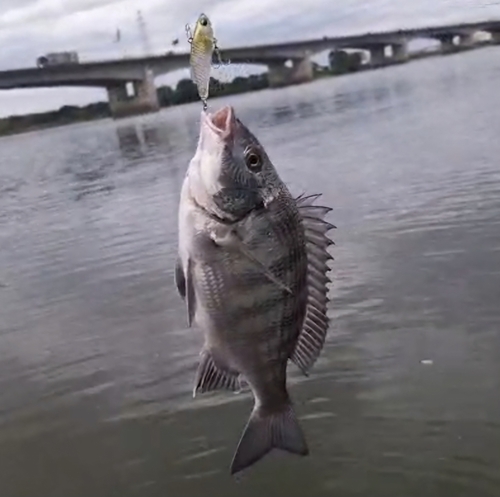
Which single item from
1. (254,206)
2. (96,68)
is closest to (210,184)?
(254,206)

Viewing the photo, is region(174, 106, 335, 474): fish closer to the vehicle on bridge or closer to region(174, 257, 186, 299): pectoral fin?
region(174, 257, 186, 299): pectoral fin

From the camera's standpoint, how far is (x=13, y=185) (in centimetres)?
3547

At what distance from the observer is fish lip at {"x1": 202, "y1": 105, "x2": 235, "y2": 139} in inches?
124

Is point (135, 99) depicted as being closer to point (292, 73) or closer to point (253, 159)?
point (292, 73)

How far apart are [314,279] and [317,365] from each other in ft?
17.8

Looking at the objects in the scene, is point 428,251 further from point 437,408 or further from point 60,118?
point 60,118

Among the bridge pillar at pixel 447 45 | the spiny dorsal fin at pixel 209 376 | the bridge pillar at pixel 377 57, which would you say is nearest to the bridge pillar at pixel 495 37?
the bridge pillar at pixel 447 45

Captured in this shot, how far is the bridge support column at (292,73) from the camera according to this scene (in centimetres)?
9031

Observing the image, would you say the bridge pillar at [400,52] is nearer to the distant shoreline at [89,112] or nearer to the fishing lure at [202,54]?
the distant shoreline at [89,112]

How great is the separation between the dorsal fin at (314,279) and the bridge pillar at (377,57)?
3952 inches

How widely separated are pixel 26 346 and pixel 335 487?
5786 mm

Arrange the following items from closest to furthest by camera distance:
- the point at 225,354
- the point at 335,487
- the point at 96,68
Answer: the point at 225,354 → the point at 335,487 → the point at 96,68

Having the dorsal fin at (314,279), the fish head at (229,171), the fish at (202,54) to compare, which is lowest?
the dorsal fin at (314,279)

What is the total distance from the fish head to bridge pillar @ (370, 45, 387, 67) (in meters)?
101
